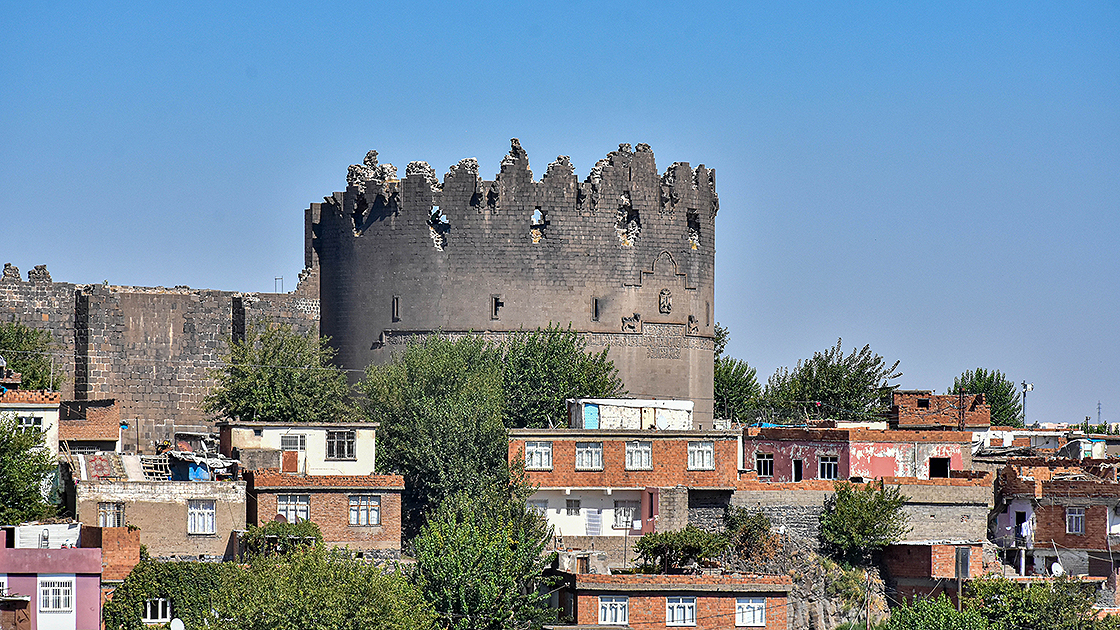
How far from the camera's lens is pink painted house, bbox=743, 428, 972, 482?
214 ft

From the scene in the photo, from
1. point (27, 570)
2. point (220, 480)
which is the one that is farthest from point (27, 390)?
point (27, 570)

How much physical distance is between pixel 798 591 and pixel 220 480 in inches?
516

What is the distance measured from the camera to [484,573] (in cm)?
5394

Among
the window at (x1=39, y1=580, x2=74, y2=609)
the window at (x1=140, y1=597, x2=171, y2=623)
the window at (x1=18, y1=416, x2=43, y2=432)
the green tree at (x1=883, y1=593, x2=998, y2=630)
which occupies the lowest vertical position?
the green tree at (x1=883, y1=593, x2=998, y2=630)

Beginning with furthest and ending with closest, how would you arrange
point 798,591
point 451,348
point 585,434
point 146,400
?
point 146,400 < point 451,348 < point 585,434 < point 798,591

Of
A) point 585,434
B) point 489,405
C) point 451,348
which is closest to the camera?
point 585,434

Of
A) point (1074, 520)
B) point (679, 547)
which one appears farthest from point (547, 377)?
point (1074, 520)

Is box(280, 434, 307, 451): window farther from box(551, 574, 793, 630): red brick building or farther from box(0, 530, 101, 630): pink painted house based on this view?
box(0, 530, 101, 630): pink painted house

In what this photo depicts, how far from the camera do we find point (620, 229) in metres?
77.0

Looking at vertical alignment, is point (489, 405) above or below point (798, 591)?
above

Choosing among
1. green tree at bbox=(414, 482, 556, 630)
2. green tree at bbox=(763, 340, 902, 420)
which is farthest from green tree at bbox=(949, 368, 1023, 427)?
green tree at bbox=(414, 482, 556, 630)

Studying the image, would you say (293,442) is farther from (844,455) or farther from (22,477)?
(844,455)

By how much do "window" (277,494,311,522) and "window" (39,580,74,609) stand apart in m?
10.8

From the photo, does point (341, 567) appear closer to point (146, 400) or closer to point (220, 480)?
point (220, 480)
